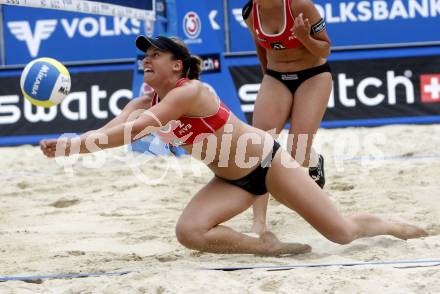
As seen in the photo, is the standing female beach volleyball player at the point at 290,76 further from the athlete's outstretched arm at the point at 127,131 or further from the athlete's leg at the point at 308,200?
the athlete's outstretched arm at the point at 127,131

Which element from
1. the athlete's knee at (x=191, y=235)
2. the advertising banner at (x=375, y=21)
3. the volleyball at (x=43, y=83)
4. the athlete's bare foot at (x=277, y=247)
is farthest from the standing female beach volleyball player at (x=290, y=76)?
the advertising banner at (x=375, y=21)

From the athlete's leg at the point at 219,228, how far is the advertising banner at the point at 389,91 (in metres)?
5.08

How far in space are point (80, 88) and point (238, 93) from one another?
193 centimetres

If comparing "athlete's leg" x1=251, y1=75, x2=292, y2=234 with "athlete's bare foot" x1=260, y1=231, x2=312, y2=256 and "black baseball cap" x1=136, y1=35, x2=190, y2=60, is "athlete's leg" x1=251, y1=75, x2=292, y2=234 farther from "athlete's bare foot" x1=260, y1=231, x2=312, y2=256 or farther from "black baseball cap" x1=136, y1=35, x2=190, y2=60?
"black baseball cap" x1=136, y1=35, x2=190, y2=60

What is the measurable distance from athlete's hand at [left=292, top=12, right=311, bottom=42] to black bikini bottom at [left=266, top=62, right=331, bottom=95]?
359mm

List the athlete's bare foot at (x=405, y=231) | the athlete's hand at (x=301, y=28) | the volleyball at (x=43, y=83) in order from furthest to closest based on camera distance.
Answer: the athlete's hand at (x=301, y=28) → the athlete's bare foot at (x=405, y=231) → the volleyball at (x=43, y=83)

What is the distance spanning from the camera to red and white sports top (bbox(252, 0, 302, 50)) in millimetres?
4395

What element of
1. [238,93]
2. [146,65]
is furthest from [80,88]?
[146,65]

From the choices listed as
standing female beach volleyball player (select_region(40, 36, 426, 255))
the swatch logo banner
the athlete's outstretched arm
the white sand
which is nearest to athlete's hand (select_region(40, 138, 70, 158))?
the athlete's outstretched arm

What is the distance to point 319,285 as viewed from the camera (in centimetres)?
304

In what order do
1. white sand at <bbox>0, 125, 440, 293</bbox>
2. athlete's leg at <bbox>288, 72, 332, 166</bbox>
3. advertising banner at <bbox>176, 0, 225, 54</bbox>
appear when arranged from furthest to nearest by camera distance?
1. advertising banner at <bbox>176, 0, 225, 54</bbox>
2. athlete's leg at <bbox>288, 72, 332, 166</bbox>
3. white sand at <bbox>0, 125, 440, 293</bbox>

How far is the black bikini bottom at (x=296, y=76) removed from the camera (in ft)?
15.1

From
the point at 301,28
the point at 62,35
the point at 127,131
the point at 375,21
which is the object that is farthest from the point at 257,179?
the point at 62,35

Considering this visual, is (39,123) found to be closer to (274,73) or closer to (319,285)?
(274,73)
